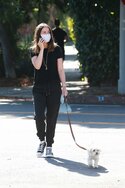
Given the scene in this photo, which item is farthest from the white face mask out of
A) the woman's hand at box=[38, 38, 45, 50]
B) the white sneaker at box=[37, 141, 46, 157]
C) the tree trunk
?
the tree trunk

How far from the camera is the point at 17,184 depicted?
6.96 metres

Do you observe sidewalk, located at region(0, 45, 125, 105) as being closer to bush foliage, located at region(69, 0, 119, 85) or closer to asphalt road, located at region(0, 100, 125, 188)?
bush foliage, located at region(69, 0, 119, 85)

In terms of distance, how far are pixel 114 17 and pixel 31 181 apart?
11785 mm

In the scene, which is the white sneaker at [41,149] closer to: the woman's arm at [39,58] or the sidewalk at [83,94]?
the woman's arm at [39,58]

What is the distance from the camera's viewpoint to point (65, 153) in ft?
29.0

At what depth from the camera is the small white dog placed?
7.64m

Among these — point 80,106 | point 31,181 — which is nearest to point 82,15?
point 80,106

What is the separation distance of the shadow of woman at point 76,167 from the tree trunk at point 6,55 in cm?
1370

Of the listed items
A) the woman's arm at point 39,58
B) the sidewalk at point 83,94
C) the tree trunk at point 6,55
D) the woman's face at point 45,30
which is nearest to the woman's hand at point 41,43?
the woman's arm at point 39,58

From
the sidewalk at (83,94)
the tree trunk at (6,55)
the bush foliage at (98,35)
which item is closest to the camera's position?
the sidewalk at (83,94)

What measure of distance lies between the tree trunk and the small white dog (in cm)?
1429

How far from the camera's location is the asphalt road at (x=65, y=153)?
7130 millimetres

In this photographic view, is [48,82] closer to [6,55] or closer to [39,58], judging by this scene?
[39,58]

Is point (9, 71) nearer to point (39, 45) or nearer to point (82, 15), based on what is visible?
point (82, 15)
